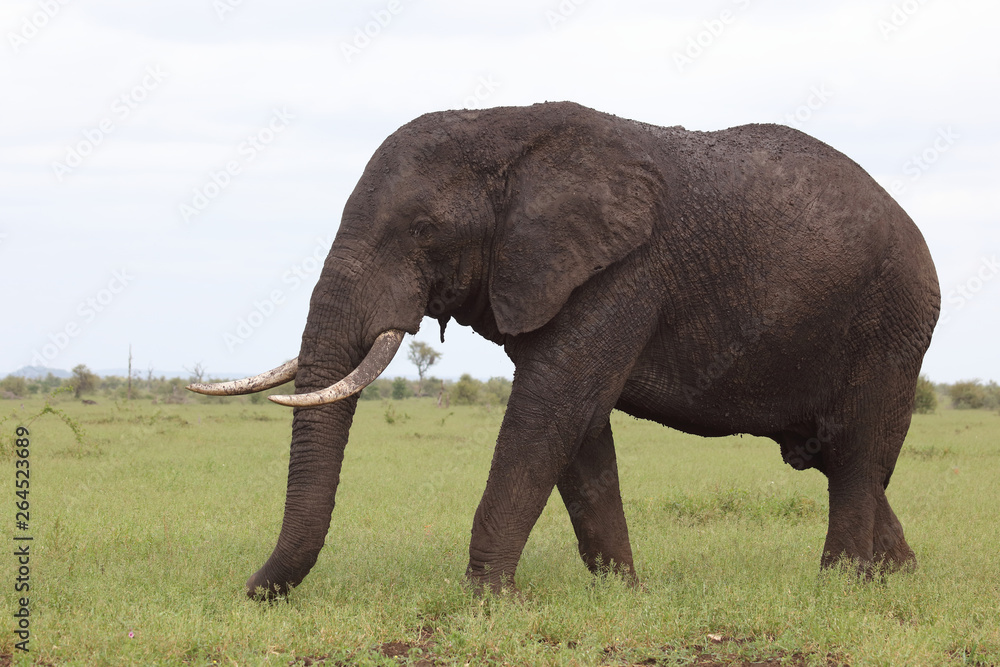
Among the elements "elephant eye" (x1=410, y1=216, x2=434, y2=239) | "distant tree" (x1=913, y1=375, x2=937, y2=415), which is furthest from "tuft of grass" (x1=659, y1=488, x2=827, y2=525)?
"distant tree" (x1=913, y1=375, x2=937, y2=415)

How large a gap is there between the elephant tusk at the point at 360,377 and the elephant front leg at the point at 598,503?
190cm

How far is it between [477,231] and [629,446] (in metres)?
13.1

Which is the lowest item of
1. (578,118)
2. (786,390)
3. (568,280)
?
(786,390)

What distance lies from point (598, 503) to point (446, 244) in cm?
232

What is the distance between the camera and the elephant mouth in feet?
18.4

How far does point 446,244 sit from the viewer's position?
6.24 meters

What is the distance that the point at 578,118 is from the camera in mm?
6488

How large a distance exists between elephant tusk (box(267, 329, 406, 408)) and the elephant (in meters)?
0.02

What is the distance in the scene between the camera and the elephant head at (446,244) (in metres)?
6.04

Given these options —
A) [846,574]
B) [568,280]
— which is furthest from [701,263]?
[846,574]

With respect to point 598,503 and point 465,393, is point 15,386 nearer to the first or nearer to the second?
point 465,393

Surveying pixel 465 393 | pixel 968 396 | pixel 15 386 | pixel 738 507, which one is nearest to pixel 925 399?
pixel 968 396

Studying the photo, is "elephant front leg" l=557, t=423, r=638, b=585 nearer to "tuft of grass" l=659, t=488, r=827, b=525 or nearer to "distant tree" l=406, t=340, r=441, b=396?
"tuft of grass" l=659, t=488, r=827, b=525

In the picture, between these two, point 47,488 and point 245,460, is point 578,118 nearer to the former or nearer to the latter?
point 47,488
